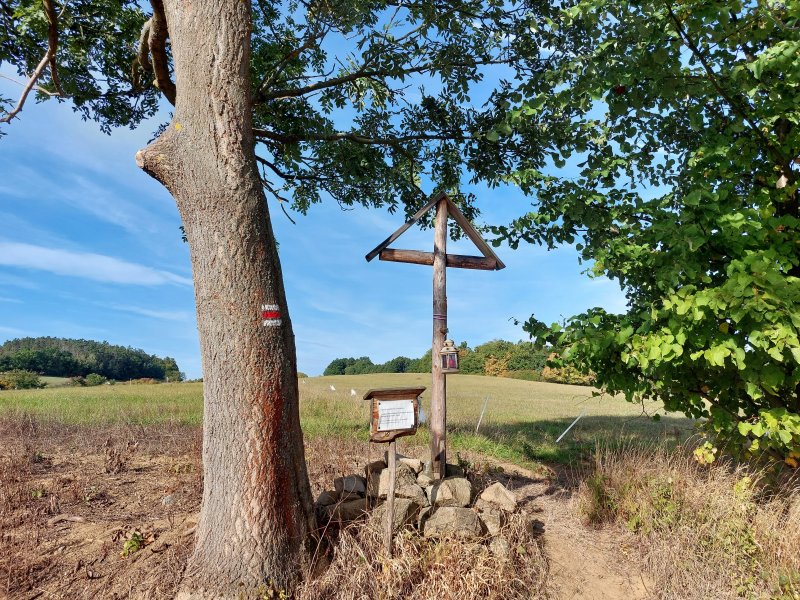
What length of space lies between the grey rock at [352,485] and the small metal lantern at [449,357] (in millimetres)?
1514

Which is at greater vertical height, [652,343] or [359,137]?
[359,137]

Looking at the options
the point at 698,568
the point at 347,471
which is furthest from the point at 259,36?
the point at 698,568

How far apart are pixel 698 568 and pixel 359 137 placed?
7655 millimetres

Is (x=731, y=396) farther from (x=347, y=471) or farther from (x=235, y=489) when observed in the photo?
(x=235, y=489)

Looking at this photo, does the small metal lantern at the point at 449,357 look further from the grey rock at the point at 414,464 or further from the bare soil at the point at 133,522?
the bare soil at the point at 133,522

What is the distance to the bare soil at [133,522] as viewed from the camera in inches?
173

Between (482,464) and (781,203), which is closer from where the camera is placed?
(781,203)

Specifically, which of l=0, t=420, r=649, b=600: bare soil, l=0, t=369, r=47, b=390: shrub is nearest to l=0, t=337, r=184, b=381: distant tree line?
l=0, t=369, r=47, b=390: shrub

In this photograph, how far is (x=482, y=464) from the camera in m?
7.89

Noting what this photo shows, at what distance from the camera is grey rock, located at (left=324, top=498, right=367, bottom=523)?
188 inches

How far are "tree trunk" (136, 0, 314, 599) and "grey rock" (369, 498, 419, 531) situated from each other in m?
0.61

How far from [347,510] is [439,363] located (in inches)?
73.7

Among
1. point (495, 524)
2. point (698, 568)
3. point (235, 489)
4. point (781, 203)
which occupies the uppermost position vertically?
point (781, 203)

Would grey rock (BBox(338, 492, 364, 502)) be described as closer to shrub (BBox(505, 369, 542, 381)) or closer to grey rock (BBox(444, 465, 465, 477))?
grey rock (BBox(444, 465, 465, 477))
